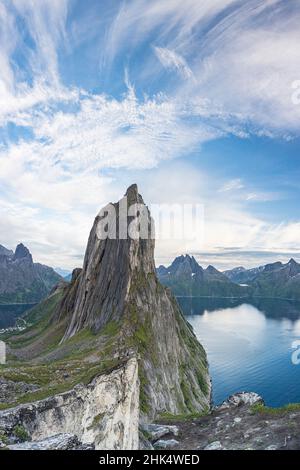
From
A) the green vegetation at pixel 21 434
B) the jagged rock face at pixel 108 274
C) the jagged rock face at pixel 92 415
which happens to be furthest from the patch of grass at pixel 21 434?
the jagged rock face at pixel 108 274

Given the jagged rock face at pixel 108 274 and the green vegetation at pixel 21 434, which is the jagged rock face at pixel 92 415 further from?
the jagged rock face at pixel 108 274

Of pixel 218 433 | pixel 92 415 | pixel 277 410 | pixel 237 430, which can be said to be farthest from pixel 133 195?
pixel 237 430

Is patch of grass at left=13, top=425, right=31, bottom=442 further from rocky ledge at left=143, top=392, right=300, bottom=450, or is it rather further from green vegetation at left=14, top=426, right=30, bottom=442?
rocky ledge at left=143, top=392, right=300, bottom=450

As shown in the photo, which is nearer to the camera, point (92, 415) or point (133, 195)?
point (92, 415)

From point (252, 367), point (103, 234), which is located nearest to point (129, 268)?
point (103, 234)

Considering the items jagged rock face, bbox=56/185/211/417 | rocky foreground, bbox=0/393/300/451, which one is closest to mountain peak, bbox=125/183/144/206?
jagged rock face, bbox=56/185/211/417

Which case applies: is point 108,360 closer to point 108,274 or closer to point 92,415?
point 92,415
